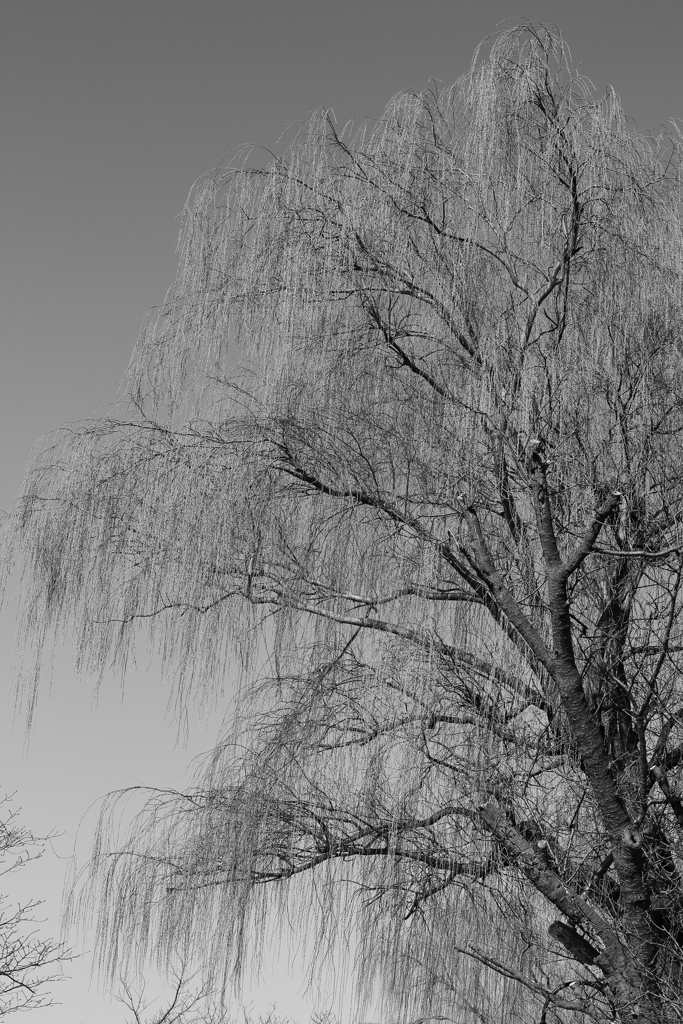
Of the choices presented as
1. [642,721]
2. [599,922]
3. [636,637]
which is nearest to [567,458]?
[636,637]

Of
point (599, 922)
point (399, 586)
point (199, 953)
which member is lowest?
point (199, 953)

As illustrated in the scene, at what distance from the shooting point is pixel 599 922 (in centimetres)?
226

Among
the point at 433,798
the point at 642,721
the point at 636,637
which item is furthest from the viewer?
the point at 636,637

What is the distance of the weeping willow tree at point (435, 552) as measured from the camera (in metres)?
2.27

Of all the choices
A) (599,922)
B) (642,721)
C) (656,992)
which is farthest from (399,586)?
(656,992)

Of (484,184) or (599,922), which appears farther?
(484,184)

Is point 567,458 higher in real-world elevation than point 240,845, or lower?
higher

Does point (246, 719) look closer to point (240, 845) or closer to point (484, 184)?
point (240, 845)

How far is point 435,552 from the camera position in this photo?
2.36 m

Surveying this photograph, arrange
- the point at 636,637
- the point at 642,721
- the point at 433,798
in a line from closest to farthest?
the point at 433,798, the point at 642,721, the point at 636,637

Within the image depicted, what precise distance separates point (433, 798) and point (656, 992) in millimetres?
697

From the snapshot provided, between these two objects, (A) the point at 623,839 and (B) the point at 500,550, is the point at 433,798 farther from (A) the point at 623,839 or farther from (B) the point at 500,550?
(B) the point at 500,550

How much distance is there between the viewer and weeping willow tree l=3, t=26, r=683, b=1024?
227 cm

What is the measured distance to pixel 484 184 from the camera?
2.73m
